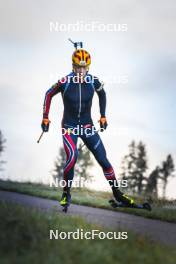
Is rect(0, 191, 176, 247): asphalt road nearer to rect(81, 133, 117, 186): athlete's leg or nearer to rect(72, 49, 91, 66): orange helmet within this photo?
rect(81, 133, 117, 186): athlete's leg

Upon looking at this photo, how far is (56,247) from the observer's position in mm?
5000

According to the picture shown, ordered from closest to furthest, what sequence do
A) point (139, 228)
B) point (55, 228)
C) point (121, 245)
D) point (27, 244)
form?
point (27, 244) → point (121, 245) → point (55, 228) → point (139, 228)

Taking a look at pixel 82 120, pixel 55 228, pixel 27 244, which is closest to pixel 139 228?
pixel 82 120

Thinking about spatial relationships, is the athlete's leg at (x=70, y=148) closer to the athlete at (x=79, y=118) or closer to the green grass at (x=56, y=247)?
the athlete at (x=79, y=118)

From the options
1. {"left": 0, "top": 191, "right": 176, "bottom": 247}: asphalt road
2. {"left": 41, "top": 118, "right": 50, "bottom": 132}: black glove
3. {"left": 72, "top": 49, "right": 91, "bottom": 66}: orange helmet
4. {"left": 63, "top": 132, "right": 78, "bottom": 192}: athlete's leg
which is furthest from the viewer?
{"left": 63, "top": 132, "right": 78, "bottom": 192}: athlete's leg

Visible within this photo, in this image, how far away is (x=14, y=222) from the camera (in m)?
5.84

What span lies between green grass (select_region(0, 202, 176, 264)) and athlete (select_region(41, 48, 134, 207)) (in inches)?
97.0

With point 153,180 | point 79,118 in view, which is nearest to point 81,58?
point 79,118

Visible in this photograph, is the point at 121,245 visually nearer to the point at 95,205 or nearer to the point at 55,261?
the point at 55,261

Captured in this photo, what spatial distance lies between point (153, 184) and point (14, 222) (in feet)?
225

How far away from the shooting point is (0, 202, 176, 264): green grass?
4.64 metres

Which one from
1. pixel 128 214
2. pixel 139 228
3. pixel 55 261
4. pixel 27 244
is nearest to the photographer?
pixel 55 261

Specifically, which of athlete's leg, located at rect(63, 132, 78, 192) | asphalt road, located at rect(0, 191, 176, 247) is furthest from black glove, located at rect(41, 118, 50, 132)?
asphalt road, located at rect(0, 191, 176, 247)

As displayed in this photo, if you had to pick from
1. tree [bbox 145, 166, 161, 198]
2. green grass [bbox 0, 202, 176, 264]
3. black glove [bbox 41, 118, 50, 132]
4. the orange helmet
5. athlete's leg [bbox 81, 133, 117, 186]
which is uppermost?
tree [bbox 145, 166, 161, 198]
